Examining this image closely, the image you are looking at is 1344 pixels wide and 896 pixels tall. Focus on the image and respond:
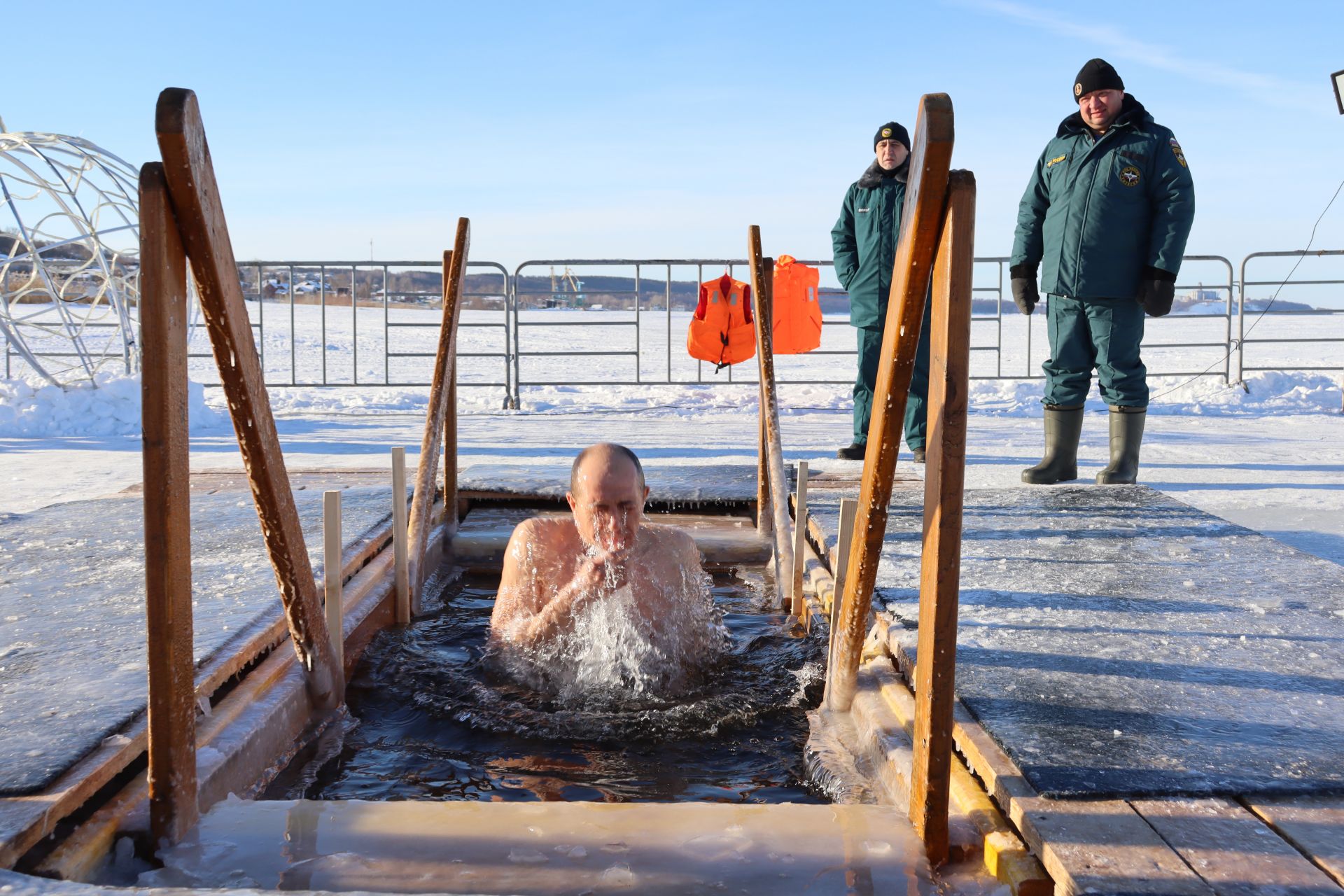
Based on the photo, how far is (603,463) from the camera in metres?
3.23

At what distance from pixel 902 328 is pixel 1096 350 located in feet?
14.4

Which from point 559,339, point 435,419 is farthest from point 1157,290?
point 559,339

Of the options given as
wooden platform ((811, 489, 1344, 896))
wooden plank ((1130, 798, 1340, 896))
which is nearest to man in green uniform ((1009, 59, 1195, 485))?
wooden platform ((811, 489, 1344, 896))

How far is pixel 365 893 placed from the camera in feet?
5.86

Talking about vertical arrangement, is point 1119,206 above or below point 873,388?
above

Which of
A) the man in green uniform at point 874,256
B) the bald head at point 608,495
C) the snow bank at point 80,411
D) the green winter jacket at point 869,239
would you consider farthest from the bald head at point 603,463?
the snow bank at point 80,411

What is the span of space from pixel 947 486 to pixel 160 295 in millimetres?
1413

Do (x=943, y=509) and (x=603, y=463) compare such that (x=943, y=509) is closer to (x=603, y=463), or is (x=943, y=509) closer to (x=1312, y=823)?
(x=1312, y=823)

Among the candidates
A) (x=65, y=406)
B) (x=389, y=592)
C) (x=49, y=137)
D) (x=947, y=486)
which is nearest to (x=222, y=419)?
(x=65, y=406)

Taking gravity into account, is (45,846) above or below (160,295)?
below

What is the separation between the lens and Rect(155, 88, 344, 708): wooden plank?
77.4 inches

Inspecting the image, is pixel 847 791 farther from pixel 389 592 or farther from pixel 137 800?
pixel 389 592

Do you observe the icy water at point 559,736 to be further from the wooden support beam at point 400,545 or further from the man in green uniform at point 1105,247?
the man in green uniform at point 1105,247

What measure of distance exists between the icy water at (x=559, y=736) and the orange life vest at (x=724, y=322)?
705 centimetres
